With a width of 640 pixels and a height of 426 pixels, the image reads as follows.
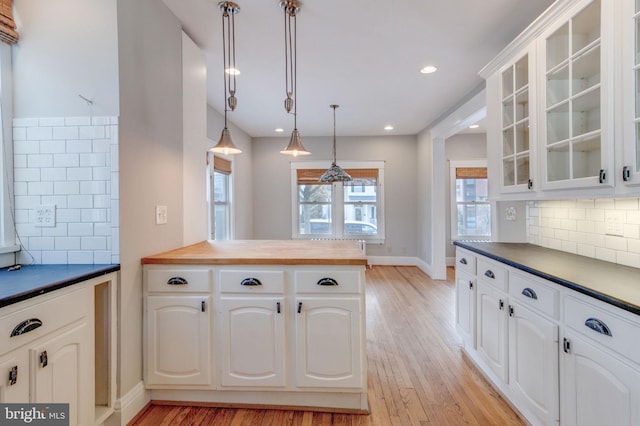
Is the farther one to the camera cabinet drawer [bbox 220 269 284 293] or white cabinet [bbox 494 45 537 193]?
white cabinet [bbox 494 45 537 193]

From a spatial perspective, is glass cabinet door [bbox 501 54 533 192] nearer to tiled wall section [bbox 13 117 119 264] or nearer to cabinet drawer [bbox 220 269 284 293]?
cabinet drawer [bbox 220 269 284 293]

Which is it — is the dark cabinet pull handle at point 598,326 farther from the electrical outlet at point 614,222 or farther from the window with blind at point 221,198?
the window with blind at point 221,198

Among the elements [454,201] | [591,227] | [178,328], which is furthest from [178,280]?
[454,201]

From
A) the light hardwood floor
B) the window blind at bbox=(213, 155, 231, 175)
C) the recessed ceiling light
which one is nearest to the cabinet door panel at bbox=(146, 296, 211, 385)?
the light hardwood floor

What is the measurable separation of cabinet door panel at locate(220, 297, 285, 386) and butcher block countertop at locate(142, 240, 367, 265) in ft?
0.80

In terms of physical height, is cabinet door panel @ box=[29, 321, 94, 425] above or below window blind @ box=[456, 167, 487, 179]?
below

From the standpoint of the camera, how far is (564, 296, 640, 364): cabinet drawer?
108cm

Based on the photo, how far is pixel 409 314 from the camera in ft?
11.6

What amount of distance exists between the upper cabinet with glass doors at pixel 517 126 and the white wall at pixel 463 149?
3843mm

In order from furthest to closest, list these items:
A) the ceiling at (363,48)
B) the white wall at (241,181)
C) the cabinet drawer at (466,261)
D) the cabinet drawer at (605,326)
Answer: the white wall at (241,181) → the cabinet drawer at (466,261) → the ceiling at (363,48) → the cabinet drawer at (605,326)

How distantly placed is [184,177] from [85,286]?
3.79 feet

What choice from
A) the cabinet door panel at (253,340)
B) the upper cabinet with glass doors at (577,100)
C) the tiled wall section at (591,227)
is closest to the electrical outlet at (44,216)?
the cabinet door panel at (253,340)

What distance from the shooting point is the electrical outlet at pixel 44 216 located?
171cm

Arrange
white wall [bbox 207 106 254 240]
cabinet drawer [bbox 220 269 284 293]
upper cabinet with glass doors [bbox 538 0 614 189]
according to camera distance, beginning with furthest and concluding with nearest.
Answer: white wall [bbox 207 106 254 240]
cabinet drawer [bbox 220 269 284 293]
upper cabinet with glass doors [bbox 538 0 614 189]
